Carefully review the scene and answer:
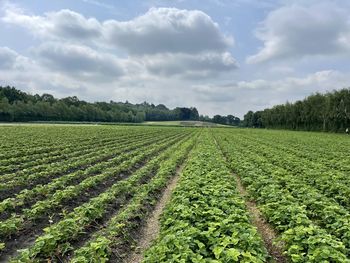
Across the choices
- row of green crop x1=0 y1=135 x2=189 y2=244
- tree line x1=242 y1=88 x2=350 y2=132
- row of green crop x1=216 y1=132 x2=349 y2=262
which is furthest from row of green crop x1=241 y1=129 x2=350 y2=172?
tree line x1=242 y1=88 x2=350 y2=132

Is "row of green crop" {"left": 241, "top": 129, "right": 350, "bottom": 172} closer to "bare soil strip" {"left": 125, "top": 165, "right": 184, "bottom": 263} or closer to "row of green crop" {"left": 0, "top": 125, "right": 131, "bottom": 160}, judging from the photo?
"bare soil strip" {"left": 125, "top": 165, "right": 184, "bottom": 263}

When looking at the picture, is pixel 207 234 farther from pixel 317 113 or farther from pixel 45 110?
pixel 45 110

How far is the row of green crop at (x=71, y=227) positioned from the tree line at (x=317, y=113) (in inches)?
2794

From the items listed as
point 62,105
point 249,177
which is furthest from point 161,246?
point 62,105

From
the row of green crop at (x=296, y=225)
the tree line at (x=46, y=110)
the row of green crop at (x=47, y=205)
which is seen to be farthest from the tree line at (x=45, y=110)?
the row of green crop at (x=296, y=225)

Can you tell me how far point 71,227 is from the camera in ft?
25.6

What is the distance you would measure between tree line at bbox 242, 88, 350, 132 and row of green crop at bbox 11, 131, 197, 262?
7097cm

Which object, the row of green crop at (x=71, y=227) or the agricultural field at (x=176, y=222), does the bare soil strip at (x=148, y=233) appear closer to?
the agricultural field at (x=176, y=222)

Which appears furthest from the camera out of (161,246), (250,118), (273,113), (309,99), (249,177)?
(250,118)

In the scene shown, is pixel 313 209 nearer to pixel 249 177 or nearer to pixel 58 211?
pixel 249 177

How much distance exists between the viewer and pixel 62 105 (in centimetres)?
13638

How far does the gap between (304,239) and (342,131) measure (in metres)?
76.3

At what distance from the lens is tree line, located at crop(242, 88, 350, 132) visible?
74062 mm

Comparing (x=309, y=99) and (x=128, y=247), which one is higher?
(x=309, y=99)
